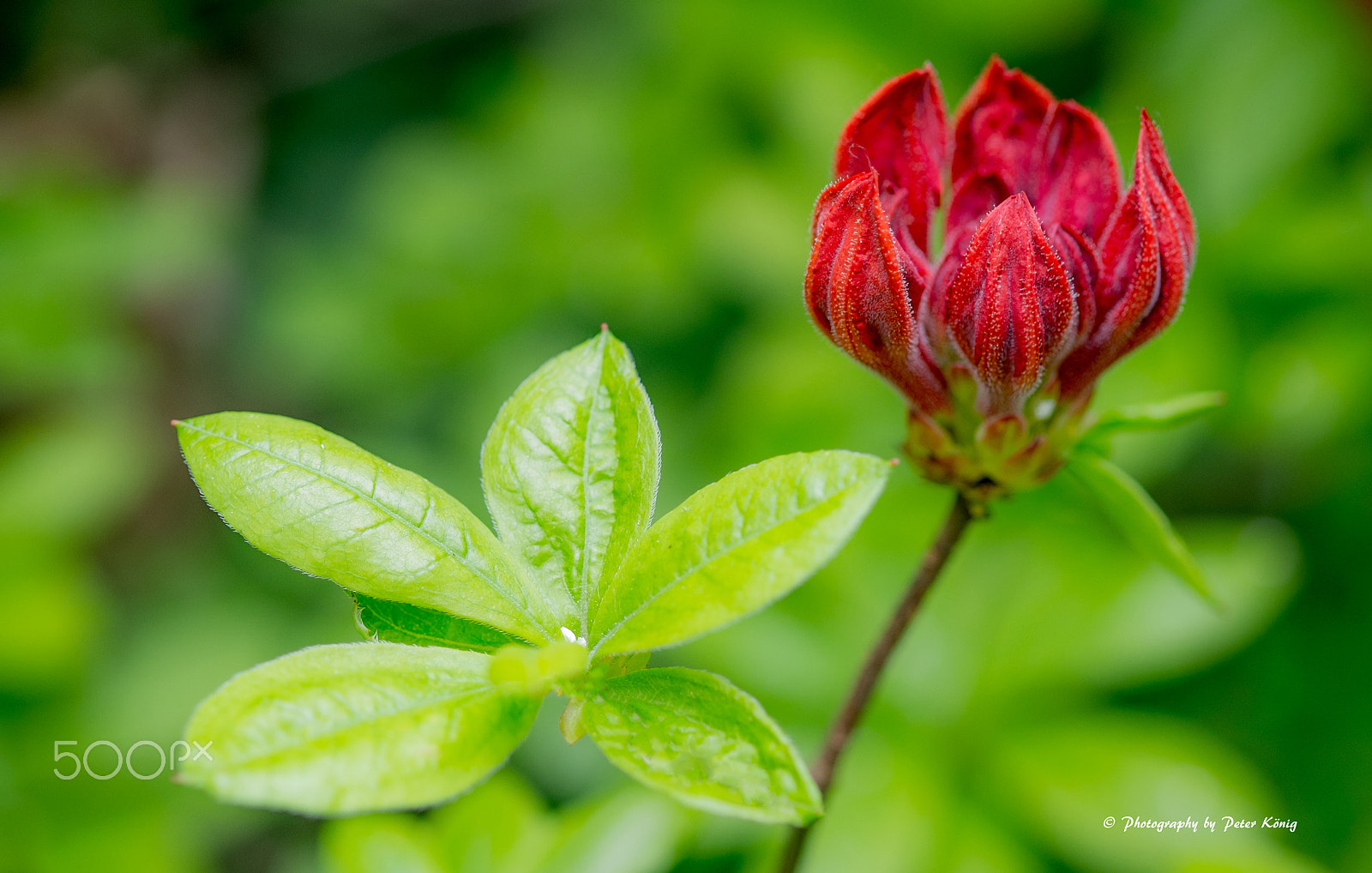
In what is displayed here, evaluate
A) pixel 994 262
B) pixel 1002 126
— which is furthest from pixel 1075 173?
pixel 994 262

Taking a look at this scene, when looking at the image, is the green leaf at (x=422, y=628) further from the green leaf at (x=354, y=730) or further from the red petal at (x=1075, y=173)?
the red petal at (x=1075, y=173)

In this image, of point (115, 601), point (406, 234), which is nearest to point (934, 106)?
point (406, 234)

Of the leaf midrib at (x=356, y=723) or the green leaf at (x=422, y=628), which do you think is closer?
the leaf midrib at (x=356, y=723)

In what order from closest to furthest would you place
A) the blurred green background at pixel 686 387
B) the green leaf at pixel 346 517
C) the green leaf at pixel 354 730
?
the green leaf at pixel 354 730 → the green leaf at pixel 346 517 → the blurred green background at pixel 686 387

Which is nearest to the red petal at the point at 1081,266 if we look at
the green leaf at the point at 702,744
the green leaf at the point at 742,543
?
the green leaf at the point at 742,543

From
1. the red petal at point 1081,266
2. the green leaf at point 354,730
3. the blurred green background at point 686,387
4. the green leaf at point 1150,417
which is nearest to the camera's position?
the green leaf at point 354,730

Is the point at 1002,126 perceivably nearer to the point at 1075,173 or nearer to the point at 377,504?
the point at 1075,173

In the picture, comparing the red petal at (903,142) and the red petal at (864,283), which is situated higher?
the red petal at (903,142)
